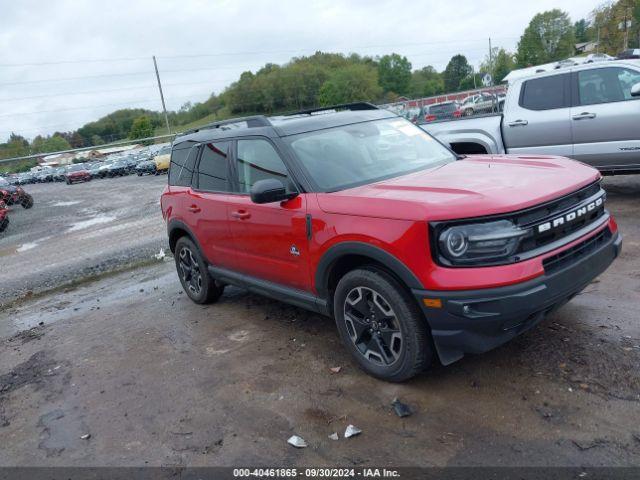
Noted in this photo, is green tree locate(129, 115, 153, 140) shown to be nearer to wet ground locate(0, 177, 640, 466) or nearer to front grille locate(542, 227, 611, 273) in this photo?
wet ground locate(0, 177, 640, 466)

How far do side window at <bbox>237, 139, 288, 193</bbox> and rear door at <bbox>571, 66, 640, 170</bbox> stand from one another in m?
5.18

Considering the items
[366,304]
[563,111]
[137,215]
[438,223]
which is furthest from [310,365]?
[137,215]

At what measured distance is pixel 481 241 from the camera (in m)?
3.22

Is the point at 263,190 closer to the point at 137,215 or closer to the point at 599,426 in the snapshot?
the point at 599,426

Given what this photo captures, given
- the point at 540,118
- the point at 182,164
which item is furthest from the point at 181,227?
the point at 540,118

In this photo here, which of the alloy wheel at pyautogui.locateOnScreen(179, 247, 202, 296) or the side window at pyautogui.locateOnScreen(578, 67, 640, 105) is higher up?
the side window at pyautogui.locateOnScreen(578, 67, 640, 105)

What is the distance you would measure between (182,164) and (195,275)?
4.05ft

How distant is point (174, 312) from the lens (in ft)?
20.3

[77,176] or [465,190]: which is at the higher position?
[465,190]

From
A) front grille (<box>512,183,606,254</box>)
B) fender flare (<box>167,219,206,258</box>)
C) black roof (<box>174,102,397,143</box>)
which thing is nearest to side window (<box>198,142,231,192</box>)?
black roof (<box>174,102,397,143</box>)

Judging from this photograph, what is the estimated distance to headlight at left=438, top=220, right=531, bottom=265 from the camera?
3215mm

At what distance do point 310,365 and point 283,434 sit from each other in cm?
92

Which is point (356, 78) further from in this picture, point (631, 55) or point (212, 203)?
point (212, 203)

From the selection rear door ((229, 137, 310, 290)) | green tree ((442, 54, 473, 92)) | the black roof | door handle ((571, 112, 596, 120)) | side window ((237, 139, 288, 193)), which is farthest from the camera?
green tree ((442, 54, 473, 92))
